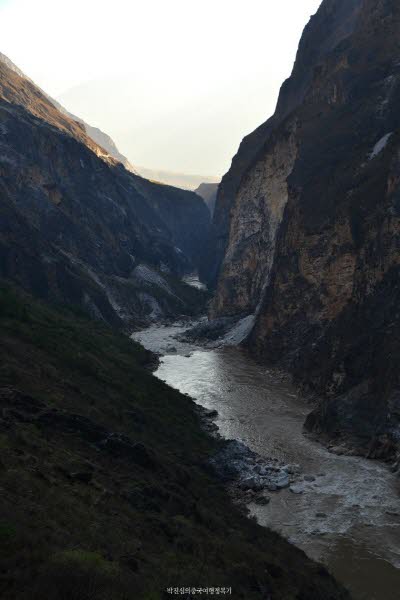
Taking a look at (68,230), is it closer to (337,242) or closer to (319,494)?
(337,242)

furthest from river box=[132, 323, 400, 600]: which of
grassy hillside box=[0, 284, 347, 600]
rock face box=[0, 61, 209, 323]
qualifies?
rock face box=[0, 61, 209, 323]

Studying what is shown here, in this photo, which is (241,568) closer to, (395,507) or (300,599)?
(300,599)

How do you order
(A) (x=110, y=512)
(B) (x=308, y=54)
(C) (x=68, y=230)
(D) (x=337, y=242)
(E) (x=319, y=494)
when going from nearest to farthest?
(A) (x=110, y=512) → (E) (x=319, y=494) → (D) (x=337, y=242) → (C) (x=68, y=230) → (B) (x=308, y=54)

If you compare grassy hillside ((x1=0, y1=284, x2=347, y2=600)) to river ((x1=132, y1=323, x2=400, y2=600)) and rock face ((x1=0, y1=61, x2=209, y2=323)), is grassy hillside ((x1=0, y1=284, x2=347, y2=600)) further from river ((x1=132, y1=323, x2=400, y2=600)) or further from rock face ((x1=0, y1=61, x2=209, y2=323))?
rock face ((x1=0, y1=61, x2=209, y2=323))

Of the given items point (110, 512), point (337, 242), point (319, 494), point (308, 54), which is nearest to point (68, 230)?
point (308, 54)

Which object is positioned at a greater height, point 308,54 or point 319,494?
point 308,54

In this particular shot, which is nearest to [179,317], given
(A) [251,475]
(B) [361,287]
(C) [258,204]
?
(C) [258,204]

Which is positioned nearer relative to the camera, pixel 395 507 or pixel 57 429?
pixel 57 429
